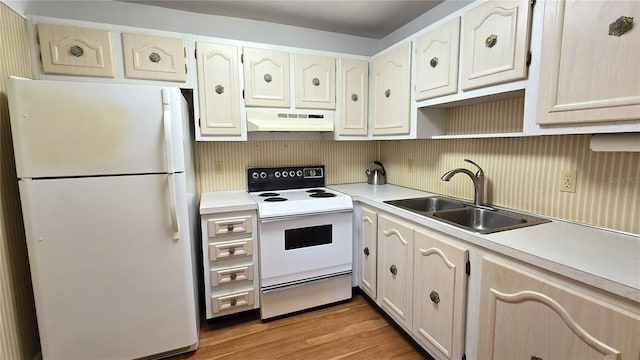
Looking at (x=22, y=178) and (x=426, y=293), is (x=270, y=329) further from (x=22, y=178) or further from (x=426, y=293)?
(x=22, y=178)

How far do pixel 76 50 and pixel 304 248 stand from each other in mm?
1925

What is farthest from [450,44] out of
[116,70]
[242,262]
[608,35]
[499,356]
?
[116,70]

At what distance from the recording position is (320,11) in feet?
7.41

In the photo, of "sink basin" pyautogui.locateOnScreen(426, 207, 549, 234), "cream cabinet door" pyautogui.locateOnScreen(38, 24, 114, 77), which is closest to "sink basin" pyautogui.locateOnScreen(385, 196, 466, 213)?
"sink basin" pyautogui.locateOnScreen(426, 207, 549, 234)

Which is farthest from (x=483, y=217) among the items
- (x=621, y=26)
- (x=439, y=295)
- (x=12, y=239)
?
(x=12, y=239)

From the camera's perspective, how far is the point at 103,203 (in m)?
1.48

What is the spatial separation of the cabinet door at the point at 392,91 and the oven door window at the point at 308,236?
94 centimetres

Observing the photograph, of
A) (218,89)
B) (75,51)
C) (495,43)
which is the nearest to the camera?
(495,43)

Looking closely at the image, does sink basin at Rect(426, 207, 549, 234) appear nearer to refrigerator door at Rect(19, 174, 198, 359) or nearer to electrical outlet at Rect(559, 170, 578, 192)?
electrical outlet at Rect(559, 170, 578, 192)

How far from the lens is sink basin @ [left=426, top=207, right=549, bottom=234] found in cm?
155

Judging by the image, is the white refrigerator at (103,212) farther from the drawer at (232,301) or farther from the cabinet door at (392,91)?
the cabinet door at (392,91)

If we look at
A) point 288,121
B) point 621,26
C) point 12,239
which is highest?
point 621,26

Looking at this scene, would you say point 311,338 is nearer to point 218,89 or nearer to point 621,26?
point 218,89

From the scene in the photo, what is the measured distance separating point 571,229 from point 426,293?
2.49ft
